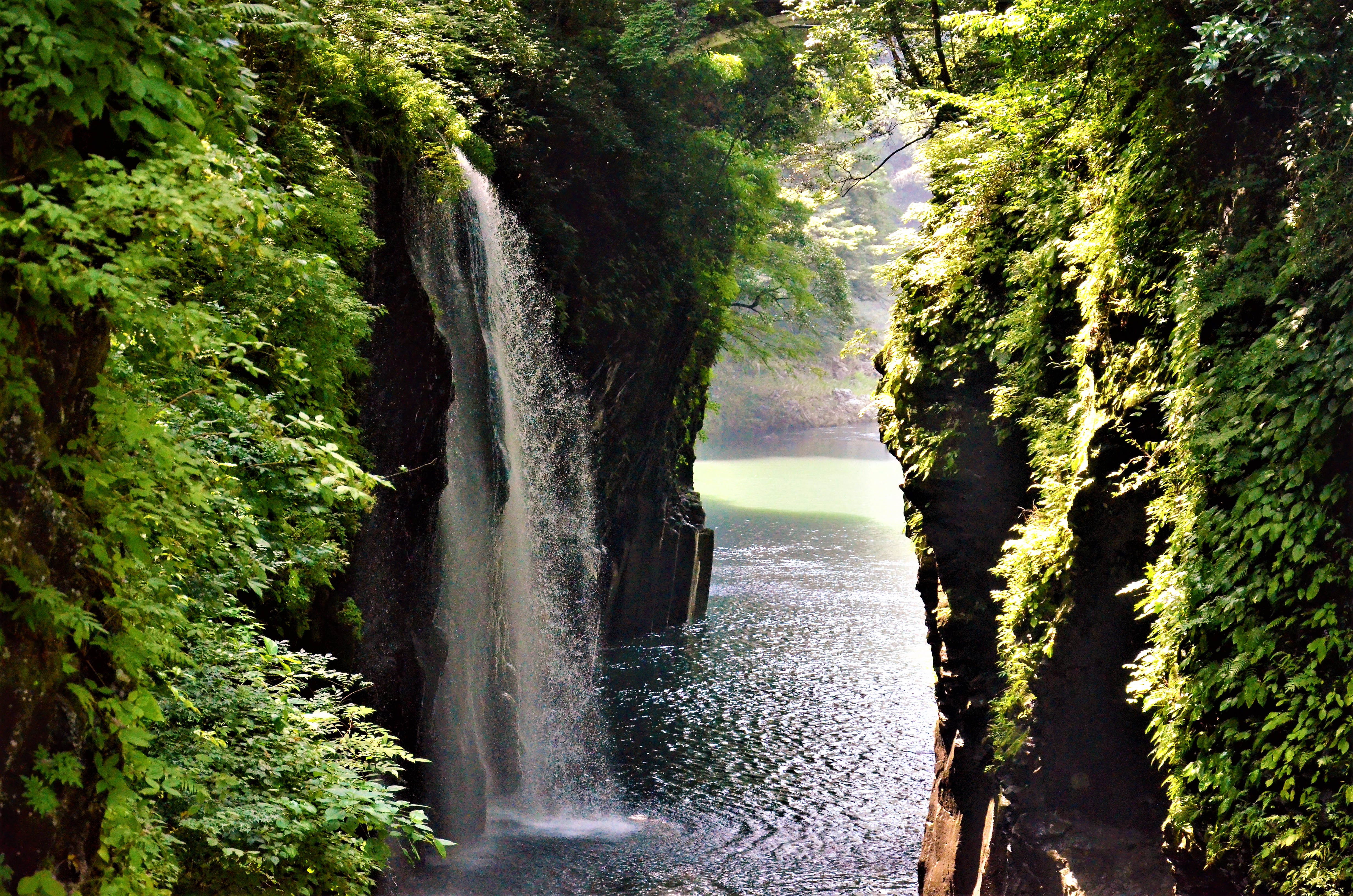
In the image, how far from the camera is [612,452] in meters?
19.6

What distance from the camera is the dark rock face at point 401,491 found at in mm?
10547

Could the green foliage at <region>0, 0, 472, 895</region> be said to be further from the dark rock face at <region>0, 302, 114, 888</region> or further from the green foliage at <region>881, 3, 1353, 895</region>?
the green foliage at <region>881, 3, 1353, 895</region>

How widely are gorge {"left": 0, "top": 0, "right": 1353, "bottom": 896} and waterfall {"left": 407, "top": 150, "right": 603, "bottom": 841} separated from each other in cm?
8

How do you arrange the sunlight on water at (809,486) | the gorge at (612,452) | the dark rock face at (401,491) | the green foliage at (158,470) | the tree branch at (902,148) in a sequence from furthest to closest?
the sunlight on water at (809,486)
the tree branch at (902,148)
the dark rock face at (401,491)
the gorge at (612,452)
the green foliage at (158,470)

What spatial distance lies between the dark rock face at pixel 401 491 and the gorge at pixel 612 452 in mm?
55

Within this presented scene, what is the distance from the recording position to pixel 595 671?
761 inches

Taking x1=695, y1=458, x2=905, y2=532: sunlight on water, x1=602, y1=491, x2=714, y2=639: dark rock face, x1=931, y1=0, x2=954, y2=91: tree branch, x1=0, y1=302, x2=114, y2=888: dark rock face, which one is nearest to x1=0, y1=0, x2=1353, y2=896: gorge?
x1=0, y1=302, x2=114, y2=888: dark rock face

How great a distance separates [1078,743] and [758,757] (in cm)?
791

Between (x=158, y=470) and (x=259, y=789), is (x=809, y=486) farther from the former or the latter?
(x=158, y=470)

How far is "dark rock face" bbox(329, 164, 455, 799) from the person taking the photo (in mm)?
10547

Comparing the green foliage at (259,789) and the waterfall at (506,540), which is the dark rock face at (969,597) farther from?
the green foliage at (259,789)

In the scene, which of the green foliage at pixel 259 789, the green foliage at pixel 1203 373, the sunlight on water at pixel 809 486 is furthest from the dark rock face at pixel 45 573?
the sunlight on water at pixel 809 486

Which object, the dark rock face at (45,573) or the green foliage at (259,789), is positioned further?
the green foliage at (259,789)

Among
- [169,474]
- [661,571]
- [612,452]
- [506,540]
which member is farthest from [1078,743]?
[661,571]
